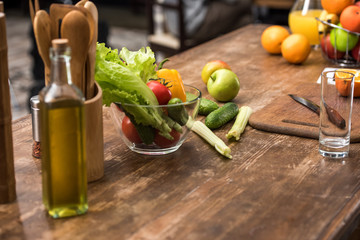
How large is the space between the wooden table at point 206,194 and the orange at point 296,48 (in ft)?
2.00

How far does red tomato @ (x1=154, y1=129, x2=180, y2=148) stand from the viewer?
42.8 inches

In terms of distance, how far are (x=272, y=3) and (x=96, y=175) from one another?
3.44 metres

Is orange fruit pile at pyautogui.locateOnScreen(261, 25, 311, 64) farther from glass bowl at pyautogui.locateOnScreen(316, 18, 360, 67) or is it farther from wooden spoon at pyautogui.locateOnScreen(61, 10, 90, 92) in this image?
wooden spoon at pyautogui.locateOnScreen(61, 10, 90, 92)

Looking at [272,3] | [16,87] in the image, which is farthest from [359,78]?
[16,87]

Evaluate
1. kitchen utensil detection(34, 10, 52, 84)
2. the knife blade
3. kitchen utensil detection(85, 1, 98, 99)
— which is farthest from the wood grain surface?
kitchen utensil detection(34, 10, 52, 84)

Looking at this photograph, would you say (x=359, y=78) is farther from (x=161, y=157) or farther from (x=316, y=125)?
(x=161, y=157)

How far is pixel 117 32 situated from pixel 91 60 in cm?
513

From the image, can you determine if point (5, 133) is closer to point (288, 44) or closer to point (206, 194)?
point (206, 194)

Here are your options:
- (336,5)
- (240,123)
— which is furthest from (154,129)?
(336,5)

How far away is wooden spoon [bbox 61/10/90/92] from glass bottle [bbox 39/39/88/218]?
0.38 feet

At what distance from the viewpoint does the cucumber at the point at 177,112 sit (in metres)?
1.06

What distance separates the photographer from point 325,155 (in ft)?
3.67

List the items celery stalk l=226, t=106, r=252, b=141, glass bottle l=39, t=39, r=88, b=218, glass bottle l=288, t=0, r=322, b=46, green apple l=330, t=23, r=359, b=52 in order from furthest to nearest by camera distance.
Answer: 1. glass bottle l=288, t=0, r=322, b=46
2. green apple l=330, t=23, r=359, b=52
3. celery stalk l=226, t=106, r=252, b=141
4. glass bottle l=39, t=39, r=88, b=218

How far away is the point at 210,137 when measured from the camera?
1.17 metres
